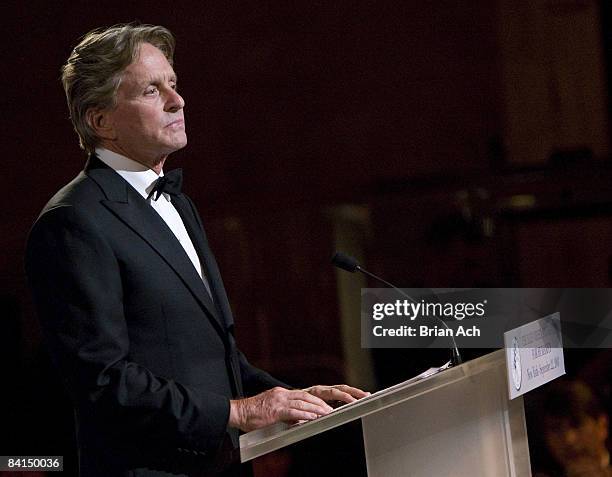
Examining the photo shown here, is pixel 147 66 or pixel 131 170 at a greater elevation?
pixel 147 66

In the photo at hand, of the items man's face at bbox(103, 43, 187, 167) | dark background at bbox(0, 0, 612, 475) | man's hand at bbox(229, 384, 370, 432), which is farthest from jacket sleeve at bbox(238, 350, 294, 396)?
dark background at bbox(0, 0, 612, 475)

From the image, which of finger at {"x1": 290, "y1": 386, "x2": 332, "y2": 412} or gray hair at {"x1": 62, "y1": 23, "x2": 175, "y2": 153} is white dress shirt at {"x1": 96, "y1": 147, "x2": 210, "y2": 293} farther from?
finger at {"x1": 290, "y1": 386, "x2": 332, "y2": 412}

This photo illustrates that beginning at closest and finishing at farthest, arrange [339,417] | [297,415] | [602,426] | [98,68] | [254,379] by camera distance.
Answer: [339,417] → [297,415] → [98,68] → [254,379] → [602,426]

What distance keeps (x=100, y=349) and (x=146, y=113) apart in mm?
425

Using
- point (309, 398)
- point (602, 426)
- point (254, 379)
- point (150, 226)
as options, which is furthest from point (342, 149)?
point (309, 398)

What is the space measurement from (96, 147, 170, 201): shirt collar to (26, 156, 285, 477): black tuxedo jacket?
0.03m

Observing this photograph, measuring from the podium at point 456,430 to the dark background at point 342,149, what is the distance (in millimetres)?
1537

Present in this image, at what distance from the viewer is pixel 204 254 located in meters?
1.75

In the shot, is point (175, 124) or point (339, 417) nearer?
point (339, 417)

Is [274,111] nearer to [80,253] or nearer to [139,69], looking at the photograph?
[139,69]

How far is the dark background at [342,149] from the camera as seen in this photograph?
3.19 metres

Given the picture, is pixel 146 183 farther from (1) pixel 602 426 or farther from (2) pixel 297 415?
(1) pixel 602 426

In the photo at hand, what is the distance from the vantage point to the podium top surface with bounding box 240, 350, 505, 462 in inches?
52.7

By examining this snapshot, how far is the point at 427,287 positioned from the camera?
10.4 ft
